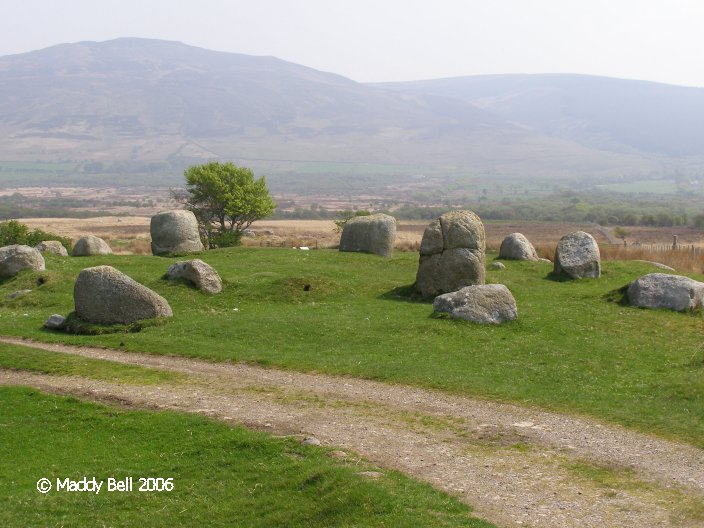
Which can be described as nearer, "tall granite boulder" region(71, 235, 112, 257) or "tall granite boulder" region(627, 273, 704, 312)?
"tall granite boulder" region(627, 273, 704, 312)

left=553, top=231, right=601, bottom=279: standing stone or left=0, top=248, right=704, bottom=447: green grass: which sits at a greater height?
left=553, top=231, right=601, bottom=279: standing stone

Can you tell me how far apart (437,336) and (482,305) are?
3.24 metres

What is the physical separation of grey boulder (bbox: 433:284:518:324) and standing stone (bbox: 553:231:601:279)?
12.7 m

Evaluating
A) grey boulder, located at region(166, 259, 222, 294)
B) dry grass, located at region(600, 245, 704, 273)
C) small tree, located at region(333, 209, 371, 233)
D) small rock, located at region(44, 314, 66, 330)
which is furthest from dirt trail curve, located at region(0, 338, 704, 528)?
small tree, located at region(333, 209, 371, 233)

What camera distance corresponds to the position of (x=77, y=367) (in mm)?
27641

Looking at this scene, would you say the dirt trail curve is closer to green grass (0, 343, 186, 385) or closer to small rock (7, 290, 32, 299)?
green grass (0, 343, 186, 385)

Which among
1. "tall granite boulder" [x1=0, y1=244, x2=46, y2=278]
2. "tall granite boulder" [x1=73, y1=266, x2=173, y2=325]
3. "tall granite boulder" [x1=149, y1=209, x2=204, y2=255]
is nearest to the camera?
"tall granite boulder" [x1=73, y1=266, x2=173, y2=325]

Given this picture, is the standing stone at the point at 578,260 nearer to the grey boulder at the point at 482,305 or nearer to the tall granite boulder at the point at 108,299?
the grey boulder at the point at 482,305

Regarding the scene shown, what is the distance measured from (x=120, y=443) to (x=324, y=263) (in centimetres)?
2975

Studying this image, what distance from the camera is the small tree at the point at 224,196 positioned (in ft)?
226

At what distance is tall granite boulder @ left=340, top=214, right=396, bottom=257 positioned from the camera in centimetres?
5472

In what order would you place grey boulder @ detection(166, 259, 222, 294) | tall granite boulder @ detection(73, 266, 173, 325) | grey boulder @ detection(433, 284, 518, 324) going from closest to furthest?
grey boulder @ detection(433, 284, 518, 324), tall granite boulder @ detection(73, 266, 173, 325), grey boulder @ detection(166, 259, 222, 294)

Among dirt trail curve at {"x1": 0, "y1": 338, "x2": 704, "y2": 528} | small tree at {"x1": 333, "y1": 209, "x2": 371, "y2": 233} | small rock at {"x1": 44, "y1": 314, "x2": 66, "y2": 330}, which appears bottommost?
dirt trail curve at {"x1": 0, "y1": 338, "x2": 704, "y2": 528}

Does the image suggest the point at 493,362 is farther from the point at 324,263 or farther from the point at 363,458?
the point at 324,263
